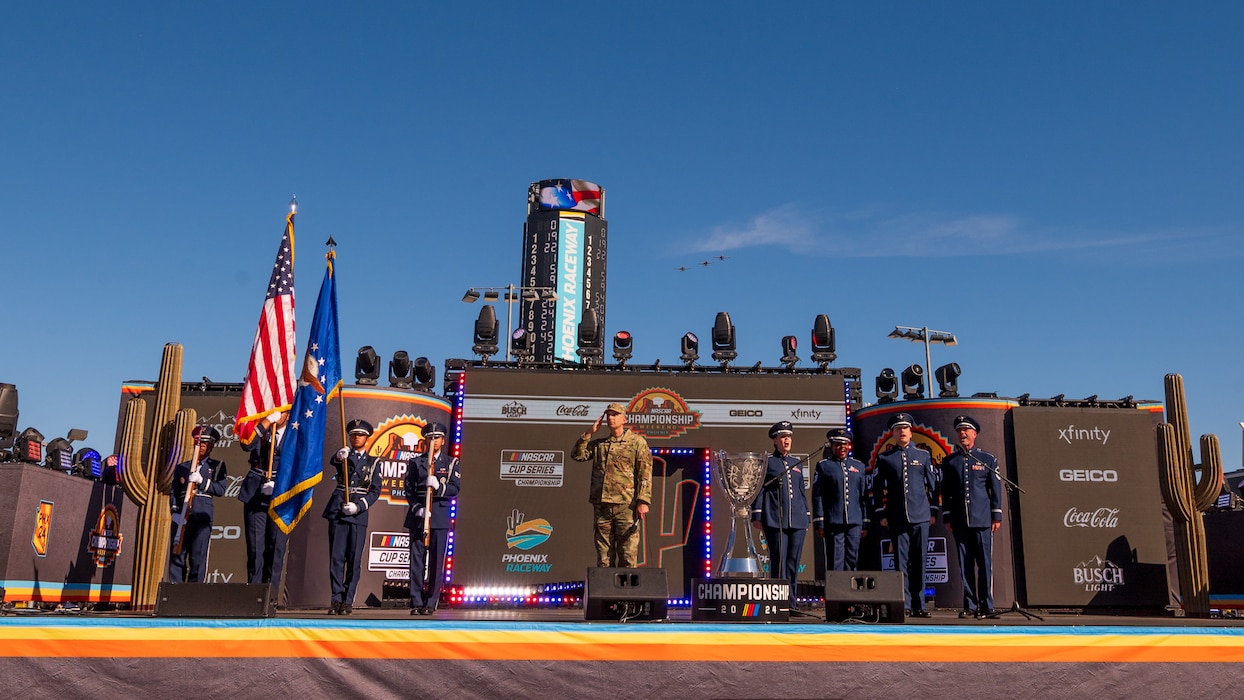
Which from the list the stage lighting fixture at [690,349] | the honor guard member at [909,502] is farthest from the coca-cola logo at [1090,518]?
the stage lighting fixture at [690,349]

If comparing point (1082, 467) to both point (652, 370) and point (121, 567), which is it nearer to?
point (652, 370)

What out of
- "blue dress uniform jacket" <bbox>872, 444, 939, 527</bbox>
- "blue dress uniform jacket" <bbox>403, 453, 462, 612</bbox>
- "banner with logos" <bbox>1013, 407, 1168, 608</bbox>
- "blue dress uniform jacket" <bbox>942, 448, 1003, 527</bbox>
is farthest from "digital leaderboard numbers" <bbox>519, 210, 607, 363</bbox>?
"blue dress uniform jacket" <bbox>942, 448, 1003, 527</bbox>

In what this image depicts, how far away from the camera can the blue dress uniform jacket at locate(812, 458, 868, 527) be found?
10.5 meters

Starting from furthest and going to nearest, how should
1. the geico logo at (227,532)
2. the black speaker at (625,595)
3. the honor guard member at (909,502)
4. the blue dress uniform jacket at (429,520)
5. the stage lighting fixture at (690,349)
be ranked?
the stage lighting fixture at (690,349), the geico logo at (227,532), the blue dress uniform jacket at (429,520), the honor guard member at (909,502), the black speaker at (625,595)

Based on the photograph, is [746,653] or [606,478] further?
[606,478]

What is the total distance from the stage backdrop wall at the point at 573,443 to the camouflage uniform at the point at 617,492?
5798mm

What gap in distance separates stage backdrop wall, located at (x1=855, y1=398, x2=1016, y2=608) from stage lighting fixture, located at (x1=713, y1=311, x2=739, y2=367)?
270 centimetres

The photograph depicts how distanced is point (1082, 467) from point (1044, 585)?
2212 millimetres

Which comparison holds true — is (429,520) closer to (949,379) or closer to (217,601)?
(217,601)

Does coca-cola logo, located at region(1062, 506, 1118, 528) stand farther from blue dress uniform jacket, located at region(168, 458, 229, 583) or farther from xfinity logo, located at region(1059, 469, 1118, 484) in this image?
blue dress uniform jacket, located at region(168, 458, 229, 583)

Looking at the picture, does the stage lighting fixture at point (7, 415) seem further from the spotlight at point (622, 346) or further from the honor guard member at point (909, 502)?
the honor guard member at point (909, 502)

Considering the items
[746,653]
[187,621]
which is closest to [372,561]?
[187,621]

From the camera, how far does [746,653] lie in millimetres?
6000

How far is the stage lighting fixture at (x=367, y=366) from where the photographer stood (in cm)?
1661
